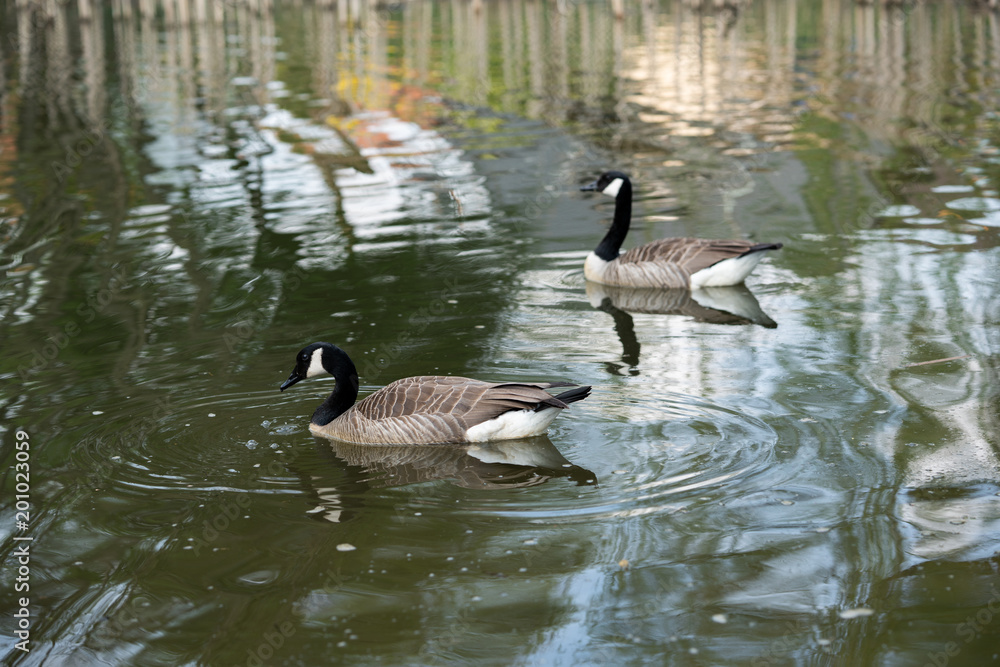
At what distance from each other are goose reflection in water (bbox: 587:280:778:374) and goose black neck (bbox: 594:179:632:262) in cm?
39

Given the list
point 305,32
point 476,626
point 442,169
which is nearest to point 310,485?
point 476,626

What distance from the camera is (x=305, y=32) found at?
50531 mm

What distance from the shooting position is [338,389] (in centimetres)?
820

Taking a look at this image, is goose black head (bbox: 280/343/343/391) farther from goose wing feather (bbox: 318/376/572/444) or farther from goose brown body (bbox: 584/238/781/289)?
goose brown body (bbox: 584/238/781/289)

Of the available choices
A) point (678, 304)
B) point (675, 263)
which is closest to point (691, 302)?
point (678, 304)

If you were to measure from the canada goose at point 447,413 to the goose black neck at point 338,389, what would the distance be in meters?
0.02

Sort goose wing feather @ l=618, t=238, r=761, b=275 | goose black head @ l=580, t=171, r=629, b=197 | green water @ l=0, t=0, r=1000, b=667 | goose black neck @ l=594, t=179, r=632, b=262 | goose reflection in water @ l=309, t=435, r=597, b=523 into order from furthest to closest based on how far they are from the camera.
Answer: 1. goose black head @ l=580, t=171, r=629, b=197
2. goose black neck @ l=594, t=179, r=632, b=262
3. goose wing feather @ l=618, t=238, r=761, b=275
4. goose reflection in water @ l=309, t=435, r=597, b=523
5. green water @ l=0, t=0, r=1000, b=667

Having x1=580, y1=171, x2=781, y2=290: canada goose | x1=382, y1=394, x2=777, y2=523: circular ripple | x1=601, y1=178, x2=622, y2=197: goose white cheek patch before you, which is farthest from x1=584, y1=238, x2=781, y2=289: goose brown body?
x1=382, y1=394, x2=777, y2=523: circular ripple

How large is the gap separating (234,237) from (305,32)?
1515 inches

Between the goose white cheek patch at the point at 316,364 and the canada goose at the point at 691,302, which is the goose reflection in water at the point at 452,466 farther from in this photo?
the canada goose at the point at 691,302

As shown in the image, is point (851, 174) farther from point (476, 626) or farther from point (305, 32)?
point (305, 32)

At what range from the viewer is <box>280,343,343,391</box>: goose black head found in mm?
8203

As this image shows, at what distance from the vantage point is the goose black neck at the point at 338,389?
8195 mm

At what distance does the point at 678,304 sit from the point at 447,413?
14.9ft
